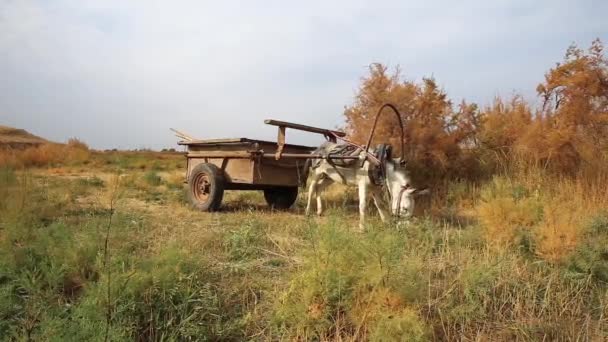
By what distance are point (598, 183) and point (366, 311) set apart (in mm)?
6038

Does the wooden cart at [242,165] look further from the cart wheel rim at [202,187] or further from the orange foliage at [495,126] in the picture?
the orange foliage at [495,126]

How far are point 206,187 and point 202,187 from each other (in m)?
0.10

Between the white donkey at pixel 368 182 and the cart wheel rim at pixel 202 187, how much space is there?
6.27ft

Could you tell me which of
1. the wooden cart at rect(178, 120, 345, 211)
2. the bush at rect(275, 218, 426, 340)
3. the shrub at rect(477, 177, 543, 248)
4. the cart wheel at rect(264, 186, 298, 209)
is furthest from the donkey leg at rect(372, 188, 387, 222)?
the bush at rect(275, 218, 426, 340)

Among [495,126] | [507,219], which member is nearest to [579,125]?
[495,126]

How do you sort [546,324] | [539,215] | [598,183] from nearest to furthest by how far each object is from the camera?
[546,324]
[539,215]
[598,183]

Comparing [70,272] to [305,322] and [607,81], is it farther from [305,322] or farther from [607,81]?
[607,81]

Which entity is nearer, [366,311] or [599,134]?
[366,311]

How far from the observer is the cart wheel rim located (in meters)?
7.95

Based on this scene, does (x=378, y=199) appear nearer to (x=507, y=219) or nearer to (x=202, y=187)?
(x=507, y=219)

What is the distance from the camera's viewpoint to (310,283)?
3.24 meters

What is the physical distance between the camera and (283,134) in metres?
7.21

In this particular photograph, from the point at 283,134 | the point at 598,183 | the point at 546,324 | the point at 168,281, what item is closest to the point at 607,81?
the point at 598,183

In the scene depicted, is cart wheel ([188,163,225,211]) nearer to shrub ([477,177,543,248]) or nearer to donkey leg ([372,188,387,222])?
donkey leg ([372,188,387,222])
